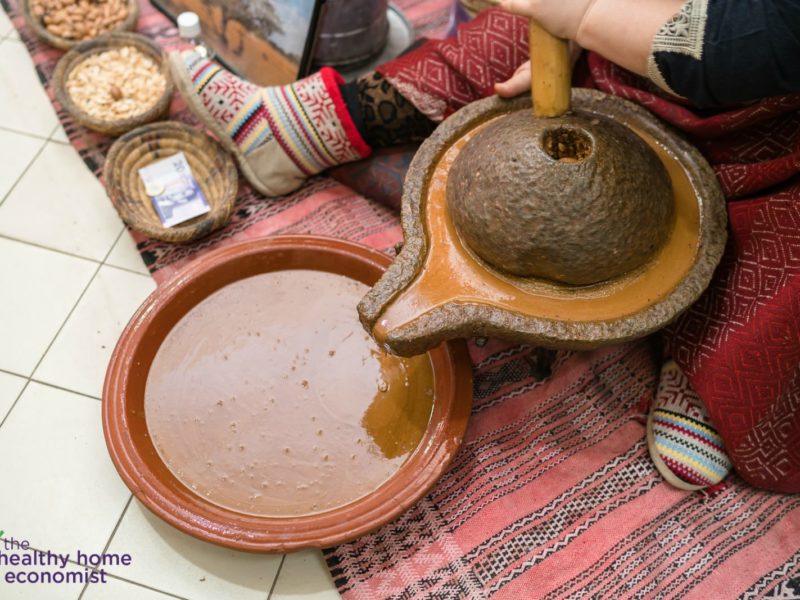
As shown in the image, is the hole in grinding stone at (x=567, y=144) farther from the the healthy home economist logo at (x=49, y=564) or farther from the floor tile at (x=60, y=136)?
the floor tile at (x=60, y=136)

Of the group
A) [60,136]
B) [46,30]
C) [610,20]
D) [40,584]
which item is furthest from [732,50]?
[46,30]

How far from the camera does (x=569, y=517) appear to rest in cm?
139

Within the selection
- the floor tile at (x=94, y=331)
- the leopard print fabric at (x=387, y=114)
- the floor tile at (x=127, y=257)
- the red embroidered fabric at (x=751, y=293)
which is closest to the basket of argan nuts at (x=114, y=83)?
the floor tile at (x=127, y=257)

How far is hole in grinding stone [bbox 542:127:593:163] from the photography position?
1071mm

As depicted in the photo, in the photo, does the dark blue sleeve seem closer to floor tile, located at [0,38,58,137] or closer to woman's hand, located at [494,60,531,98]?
woman's hand, located at [494,60,531,98]

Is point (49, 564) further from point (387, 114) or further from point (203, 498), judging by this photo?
point (387, 114)

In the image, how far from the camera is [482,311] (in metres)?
1.06

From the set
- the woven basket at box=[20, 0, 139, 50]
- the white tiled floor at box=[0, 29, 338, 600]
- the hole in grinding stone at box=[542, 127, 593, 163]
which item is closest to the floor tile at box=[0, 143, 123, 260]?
the white tiled floor at box=[0, 29, 338, 600]

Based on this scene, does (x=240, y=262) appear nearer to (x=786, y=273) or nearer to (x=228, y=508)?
(x=228, y=508)

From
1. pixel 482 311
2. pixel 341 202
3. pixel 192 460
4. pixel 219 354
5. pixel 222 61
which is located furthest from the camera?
pixel 222 61

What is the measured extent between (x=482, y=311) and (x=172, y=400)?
0.71 m

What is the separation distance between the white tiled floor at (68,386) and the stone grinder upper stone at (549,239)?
2.08ft

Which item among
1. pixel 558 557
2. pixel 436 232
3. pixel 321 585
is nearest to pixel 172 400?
pixel 321 585

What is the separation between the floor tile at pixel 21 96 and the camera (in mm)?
1883
